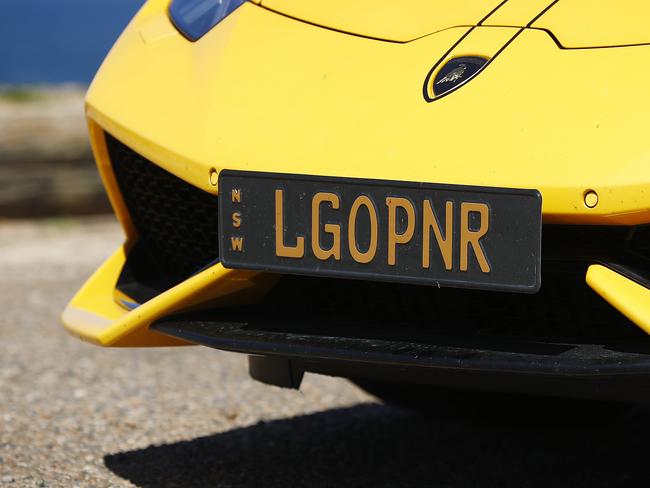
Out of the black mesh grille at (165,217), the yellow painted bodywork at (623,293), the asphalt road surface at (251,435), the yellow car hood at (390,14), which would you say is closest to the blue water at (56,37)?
the black mesh grille at (165,217)

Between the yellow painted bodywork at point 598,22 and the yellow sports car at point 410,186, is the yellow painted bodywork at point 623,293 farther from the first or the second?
the yellow painted bodywork at point 598,22

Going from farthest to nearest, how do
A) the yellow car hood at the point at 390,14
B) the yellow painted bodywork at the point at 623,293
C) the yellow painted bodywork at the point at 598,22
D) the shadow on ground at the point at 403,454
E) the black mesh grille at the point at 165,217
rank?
the shadow on ground at the point at 403,454
the black mesh grille at the point at 165,217
the yellow car hood at the point at 390,14
the yellow painted bodywork at the point at 598,22
the yellow painted bodywork at the point at 623,293

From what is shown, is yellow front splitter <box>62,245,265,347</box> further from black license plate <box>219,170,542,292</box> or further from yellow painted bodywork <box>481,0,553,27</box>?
yellow painted bodywork <box>481,0,553,27</box>

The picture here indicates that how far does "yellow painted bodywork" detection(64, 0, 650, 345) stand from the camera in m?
1.94

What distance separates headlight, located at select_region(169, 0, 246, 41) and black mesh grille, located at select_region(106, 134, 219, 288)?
27cm

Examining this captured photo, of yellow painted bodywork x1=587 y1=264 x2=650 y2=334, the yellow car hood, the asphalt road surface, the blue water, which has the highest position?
the yellow car hood

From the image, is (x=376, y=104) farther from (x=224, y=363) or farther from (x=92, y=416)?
(x=224, y=363)

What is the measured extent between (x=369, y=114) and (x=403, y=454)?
3.82 ft

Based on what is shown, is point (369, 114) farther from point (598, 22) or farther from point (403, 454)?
point (403, 454)

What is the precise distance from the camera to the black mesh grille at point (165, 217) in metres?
A: 2.43

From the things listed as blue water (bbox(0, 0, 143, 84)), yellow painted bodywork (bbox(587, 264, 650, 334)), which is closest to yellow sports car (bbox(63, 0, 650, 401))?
yellow painted bodywork (bbox(587, 264, 650, 334))

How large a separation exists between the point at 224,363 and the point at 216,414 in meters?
0.66

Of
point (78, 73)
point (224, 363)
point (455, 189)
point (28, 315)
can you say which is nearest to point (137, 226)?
point (455, 189)

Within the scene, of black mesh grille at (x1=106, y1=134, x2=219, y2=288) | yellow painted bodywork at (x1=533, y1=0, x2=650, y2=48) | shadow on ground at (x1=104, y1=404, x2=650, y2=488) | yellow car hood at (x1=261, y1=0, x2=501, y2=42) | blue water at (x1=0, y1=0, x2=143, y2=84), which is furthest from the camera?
blue water at (x1=0, y1=0, x2=143, y2=84)
